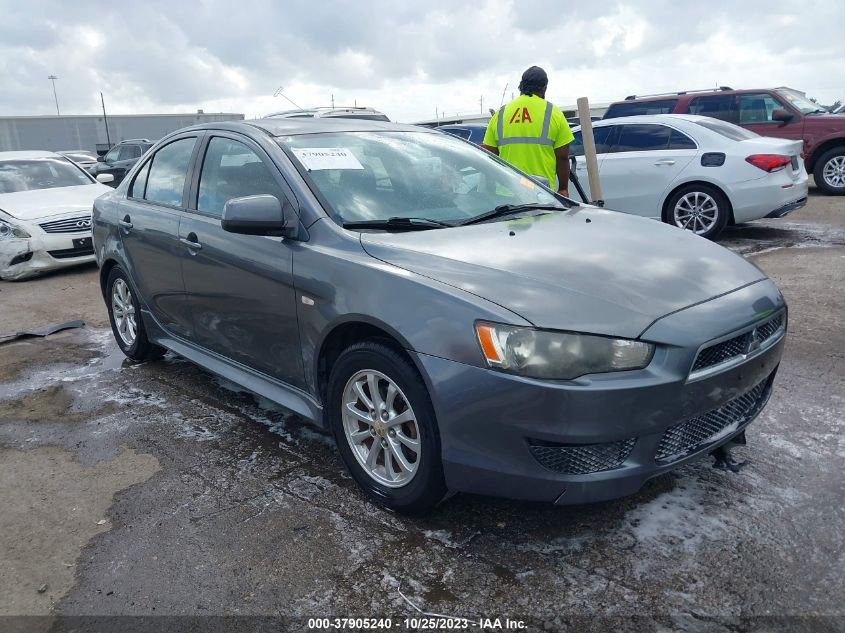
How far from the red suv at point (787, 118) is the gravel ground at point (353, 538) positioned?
8.92m

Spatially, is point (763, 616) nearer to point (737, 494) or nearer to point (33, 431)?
point (737, 494)

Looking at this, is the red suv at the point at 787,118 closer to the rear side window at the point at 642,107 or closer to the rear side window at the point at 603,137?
the rear side window at the point at 642,107

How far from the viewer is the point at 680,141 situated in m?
8.38

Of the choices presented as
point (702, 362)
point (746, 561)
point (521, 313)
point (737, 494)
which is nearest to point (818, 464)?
point (737, 494)

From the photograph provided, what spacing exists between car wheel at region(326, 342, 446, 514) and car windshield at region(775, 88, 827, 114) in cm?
1131

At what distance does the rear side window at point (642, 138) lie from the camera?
28.0 feet

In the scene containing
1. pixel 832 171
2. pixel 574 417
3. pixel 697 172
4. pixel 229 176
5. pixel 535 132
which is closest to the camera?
pixel 574 417

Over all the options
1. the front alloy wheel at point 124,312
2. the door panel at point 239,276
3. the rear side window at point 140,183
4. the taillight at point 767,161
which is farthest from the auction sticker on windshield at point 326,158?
the taillight at point 767,161

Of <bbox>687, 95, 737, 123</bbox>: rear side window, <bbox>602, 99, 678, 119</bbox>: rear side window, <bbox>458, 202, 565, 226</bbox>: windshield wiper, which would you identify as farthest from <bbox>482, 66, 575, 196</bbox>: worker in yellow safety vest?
<bbox>687, 95, 737, 123</bbox>: rear side window

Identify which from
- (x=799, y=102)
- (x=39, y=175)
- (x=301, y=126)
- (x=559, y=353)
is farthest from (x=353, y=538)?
(x=799, y=102)

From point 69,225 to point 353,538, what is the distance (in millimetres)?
7508

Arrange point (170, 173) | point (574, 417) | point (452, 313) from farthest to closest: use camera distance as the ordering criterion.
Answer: point (170, 173), point (452, 313), point (574, 417)

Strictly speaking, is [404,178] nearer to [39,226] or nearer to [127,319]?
[127,319]

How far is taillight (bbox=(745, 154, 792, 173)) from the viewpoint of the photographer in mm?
7812
